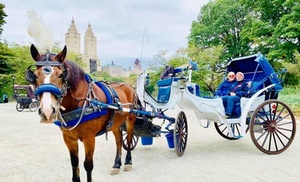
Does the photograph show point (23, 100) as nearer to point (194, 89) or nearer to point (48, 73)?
point (194, 89)

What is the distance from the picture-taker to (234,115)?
189 inches

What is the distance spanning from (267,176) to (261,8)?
65.2ft

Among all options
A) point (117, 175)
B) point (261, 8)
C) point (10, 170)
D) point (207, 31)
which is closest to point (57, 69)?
point (117, 175)

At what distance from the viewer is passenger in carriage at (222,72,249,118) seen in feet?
15.4

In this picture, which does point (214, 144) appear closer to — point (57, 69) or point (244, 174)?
point (244, 174)

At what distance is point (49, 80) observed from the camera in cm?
202

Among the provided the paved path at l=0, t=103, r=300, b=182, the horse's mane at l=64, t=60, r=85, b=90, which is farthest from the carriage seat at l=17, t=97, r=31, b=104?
the horse's mane at l=64, t=60, r=85, b=90

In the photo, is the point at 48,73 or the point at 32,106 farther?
the point at 32,106

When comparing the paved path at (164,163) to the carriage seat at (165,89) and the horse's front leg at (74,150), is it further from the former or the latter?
the carriage seat at (165,89)

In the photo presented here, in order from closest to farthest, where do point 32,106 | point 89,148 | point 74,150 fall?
1. point 89,148
2. point 74,150
3. point 32,106

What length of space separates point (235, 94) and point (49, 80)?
388cm

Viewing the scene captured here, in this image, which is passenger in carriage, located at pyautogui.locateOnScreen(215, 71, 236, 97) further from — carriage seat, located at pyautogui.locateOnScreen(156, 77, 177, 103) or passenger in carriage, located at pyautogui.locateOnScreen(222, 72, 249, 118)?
carriage seat, located at pyautogui.locateOnScreen(156, 77, 177, 103)

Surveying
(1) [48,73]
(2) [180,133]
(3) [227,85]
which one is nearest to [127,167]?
(2) [180,133]

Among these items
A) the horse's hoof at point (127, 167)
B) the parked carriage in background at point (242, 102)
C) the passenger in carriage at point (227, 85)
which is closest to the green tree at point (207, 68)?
the passenger in carriage at point (227, 85)
